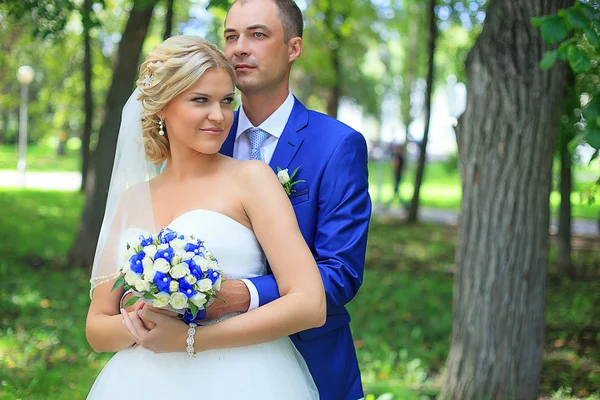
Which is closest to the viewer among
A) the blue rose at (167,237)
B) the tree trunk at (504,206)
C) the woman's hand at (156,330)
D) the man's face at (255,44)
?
the blue rose at (167,237)

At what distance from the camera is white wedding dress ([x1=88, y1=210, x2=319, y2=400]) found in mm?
2596

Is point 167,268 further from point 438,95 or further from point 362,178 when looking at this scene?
point 438,95

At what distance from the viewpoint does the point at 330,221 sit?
108 inches

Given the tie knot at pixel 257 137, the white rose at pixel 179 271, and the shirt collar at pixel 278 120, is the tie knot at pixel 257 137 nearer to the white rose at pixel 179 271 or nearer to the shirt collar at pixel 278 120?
the shirt collar at pixel 278 120

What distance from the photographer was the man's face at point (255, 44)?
2.91 metres

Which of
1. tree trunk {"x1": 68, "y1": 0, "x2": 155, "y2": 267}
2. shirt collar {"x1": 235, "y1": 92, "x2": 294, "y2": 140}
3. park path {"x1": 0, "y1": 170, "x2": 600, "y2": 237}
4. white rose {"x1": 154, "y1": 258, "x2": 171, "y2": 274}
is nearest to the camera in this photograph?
white rose {"x1": 154, "y1": 258, "x2": 171, "y2": 274}

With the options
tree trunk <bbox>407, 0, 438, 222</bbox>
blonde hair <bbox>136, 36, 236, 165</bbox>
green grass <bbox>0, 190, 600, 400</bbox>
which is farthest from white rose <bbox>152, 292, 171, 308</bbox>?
tree trunk <bbox>407, 0, 438, 222</bbox>

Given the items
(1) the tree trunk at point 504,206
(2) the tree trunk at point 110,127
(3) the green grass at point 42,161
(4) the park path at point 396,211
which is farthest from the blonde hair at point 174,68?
Answer: (3) the green grass at point 42,161

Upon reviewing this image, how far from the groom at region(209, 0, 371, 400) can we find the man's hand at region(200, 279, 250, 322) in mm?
101

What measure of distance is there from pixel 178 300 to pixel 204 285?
9cm

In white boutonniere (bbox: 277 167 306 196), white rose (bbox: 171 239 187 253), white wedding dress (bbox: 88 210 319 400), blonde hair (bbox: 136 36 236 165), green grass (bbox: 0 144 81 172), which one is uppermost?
green grass (bbox: 0 144 81 172)

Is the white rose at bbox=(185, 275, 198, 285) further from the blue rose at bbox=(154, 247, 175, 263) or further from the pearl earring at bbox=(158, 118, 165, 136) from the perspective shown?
the pearl earring at bbox=(158, 118, 165, 136)

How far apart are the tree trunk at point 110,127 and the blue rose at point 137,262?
25.3 ft

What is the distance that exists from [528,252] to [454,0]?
11215mm
